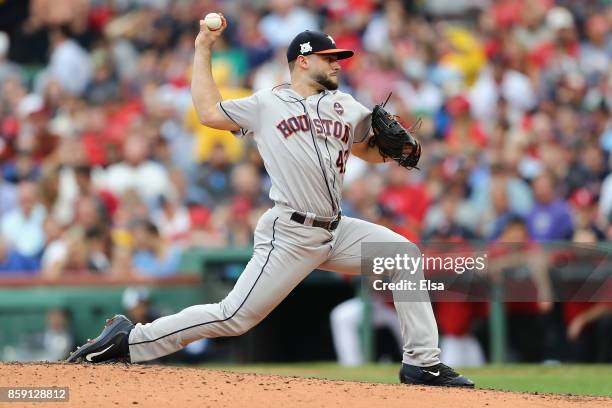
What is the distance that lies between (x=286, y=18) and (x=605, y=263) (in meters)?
6.07

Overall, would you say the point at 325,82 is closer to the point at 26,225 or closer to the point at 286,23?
the point at 26,225

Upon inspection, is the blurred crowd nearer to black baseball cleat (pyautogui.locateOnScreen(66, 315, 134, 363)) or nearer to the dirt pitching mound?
the dirt pitching mound

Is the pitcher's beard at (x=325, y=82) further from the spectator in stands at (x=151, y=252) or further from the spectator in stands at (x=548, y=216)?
the spectator in stands at (x=151, y=252)

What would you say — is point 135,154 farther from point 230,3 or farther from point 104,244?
point 230,3

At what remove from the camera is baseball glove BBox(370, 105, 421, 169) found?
6316mm

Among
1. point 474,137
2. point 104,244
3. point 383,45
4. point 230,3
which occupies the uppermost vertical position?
point 230,3

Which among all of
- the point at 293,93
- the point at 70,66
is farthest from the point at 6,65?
the point at 293,93

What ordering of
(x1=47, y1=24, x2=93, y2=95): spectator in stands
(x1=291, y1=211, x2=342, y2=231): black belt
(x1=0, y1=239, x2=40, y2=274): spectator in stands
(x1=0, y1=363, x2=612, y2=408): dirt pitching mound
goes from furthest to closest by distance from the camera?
1. (x1=47, y1=24, x2=93, y2=95): spectator in stands
2. (x1=0, y1=239, x2=40, y2=274): spectator in stands
3. (x1=291, y1=211, x2=342, y2=231): black belt
4. (x1=0, y1=363, x2=612, y2=408): dirt pitching mound

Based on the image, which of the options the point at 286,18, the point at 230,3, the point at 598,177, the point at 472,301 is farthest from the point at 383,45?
the point at 472,301

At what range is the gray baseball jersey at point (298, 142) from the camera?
606 cm

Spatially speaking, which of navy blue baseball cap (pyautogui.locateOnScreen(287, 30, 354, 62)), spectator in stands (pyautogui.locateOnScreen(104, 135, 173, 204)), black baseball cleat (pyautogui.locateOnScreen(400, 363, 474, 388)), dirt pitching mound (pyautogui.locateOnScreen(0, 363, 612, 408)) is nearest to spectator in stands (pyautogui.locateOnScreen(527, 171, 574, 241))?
spectator in stands (pyautogui.locateOnScreen(104, 135, 173, 204))

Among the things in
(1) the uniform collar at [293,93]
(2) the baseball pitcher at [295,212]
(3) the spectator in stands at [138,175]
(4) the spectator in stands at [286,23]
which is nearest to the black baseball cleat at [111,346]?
(2) the baseball pitcher at [295,212]

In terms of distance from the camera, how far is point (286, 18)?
14.4 m

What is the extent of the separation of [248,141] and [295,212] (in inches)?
257
